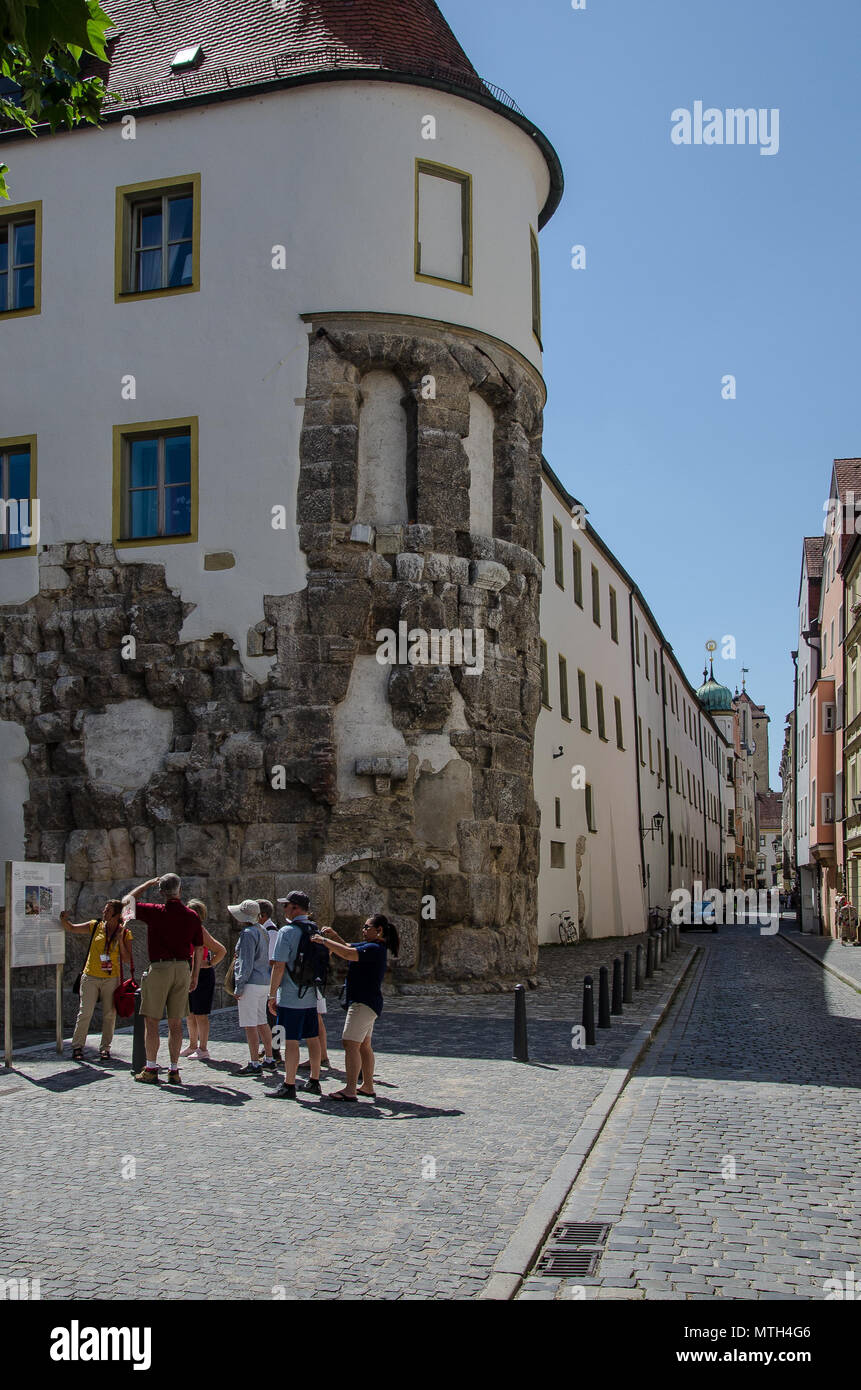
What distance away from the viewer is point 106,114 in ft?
68.7

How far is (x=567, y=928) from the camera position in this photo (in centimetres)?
3025

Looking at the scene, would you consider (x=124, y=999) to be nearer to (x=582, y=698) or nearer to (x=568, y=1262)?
(x=568, y=1262)

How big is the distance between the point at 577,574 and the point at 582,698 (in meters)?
3.24

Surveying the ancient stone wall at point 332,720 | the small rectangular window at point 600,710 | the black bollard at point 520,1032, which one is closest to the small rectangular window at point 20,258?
the ancient stone wall at point 332,720

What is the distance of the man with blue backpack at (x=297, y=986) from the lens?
1039 cm

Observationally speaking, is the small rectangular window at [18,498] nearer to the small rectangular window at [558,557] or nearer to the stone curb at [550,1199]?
the stone curb at [550,1199]

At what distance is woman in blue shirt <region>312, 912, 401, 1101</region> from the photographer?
1017cm

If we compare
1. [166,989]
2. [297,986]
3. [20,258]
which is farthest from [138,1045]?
[20,258]

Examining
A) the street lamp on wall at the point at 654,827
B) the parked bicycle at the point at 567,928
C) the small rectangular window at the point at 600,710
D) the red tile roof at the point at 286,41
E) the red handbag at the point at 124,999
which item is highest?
the red tile roof at the point at 286,41

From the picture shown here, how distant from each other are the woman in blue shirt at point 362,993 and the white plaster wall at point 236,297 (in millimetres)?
9133

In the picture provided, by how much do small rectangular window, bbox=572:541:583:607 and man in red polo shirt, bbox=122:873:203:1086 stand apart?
24.3 metres

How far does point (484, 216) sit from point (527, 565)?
17.9 ft
